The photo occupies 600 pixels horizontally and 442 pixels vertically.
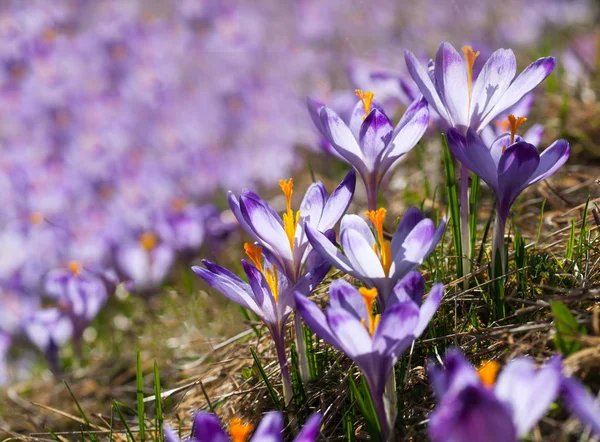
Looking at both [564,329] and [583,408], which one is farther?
[564,329]

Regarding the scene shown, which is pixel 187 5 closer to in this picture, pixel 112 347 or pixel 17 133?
pixel 17 133

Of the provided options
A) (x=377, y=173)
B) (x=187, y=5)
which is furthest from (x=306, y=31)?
(x=377, y=173)

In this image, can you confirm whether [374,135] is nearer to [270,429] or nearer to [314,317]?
[314,317]

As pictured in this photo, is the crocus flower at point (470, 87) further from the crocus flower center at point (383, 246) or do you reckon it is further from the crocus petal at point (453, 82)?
the crocus flower center at point (383, 246)

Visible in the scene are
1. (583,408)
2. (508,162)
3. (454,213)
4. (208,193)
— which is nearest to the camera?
(583,408)

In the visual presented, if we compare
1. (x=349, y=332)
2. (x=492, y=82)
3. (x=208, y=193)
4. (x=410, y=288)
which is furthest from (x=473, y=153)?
(x=208, y=193)

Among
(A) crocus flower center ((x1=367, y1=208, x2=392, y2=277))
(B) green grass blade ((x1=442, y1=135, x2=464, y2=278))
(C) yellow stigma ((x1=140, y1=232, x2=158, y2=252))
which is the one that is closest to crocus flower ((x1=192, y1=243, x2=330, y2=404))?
(A) crocus flower center ((x1=367, y1=208, x2=392, y2=277))
